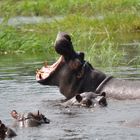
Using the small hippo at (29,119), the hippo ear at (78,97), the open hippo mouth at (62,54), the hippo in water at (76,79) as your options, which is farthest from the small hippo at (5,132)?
the hippo in water at (76,79)

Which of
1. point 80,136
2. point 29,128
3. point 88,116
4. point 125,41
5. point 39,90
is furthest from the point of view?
point 125,41

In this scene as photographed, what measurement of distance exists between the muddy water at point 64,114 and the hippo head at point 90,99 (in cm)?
11

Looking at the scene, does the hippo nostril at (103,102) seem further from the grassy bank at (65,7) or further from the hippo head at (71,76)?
the grassy bank at (65,7)

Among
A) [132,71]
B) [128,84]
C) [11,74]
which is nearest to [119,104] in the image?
[128,84]

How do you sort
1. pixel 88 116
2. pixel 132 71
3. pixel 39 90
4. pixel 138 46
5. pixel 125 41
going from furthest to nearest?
pixel 125 41, pixel 138 46, pixel 132 71, pixel 39 90, pixel 88 116

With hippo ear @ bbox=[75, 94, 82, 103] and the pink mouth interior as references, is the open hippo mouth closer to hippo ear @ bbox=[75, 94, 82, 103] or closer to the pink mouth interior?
the pink mouth interior

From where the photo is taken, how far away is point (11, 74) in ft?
40.5

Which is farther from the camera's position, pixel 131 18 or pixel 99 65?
pixel 131 18

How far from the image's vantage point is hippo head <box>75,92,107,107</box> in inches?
326

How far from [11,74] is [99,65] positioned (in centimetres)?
170

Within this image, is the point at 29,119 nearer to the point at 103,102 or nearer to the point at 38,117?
the point at 38,117

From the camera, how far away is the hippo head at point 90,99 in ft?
27.1

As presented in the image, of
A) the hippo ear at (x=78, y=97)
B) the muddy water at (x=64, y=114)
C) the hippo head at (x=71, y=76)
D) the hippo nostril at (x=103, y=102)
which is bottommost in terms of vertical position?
the muddy water at (x=64, y=114)

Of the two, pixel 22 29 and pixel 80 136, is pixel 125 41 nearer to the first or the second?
pixel 22 29
